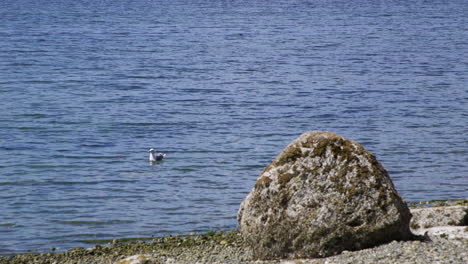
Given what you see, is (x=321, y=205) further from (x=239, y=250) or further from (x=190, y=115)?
(x=190, y=115)

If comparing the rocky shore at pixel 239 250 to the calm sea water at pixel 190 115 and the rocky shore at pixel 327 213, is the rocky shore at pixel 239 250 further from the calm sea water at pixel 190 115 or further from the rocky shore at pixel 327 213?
the calm sea water at pixel 190 115

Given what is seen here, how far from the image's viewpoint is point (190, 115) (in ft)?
104

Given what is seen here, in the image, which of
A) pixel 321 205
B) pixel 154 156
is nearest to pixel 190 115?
pixel 154 156

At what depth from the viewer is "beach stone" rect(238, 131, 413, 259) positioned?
11.4 m

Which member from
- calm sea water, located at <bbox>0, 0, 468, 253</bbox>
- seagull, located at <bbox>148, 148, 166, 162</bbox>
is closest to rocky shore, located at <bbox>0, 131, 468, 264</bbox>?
calm sea water, located at <bbox>0, 0, 468, 253</bbox>

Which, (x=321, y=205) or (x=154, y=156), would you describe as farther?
(x=154, y=156)

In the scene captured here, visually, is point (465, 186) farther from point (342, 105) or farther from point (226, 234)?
point (342, 105)

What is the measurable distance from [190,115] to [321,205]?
20.6 meters

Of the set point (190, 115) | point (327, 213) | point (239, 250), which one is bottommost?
point (190, 115)

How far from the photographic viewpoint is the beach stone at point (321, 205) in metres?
11.4

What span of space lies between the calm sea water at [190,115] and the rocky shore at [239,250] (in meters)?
0.85

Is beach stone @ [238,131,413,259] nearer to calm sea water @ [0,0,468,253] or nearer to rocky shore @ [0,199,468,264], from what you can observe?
rocky shore @ [0,199,468,264]

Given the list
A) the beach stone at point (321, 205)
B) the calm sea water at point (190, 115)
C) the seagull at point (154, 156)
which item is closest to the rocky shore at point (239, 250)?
the beach stone at point (321, 205)

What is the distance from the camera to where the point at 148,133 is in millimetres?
28641
